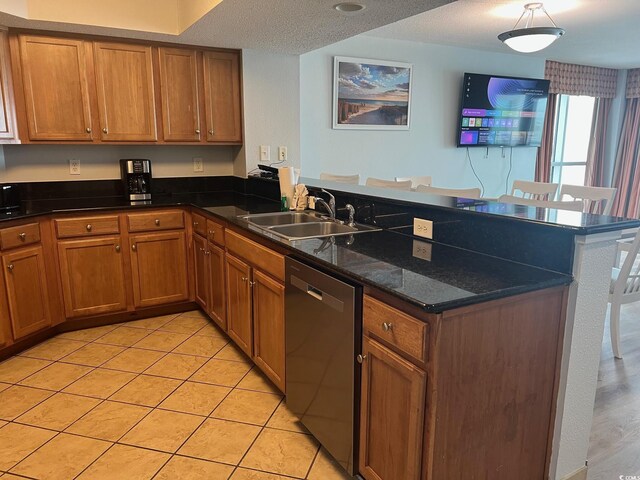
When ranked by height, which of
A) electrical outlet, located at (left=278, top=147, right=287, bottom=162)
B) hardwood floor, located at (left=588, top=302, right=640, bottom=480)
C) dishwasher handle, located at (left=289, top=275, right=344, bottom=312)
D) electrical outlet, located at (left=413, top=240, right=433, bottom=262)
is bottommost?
hardwood floor, located at (left=588, top=302, right=640, bottom=480)

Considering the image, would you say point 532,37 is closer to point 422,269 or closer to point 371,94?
point 371,94

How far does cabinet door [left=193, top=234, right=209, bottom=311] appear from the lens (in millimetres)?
3227

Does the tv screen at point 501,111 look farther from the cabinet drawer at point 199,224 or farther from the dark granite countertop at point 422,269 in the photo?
the dark granite countertop at point 422,269

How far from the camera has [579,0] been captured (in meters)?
3.52

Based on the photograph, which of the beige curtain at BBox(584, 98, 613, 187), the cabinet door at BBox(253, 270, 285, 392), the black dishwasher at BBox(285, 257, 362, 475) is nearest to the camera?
the black dishwasher at BBox(285, 257, 362, 475)

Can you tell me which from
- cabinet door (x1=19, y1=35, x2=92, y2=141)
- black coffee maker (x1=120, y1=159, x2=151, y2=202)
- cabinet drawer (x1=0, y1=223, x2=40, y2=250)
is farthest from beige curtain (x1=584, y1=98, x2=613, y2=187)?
cabinet drawer (x1=0, y1=223, x2=40, y2=250)

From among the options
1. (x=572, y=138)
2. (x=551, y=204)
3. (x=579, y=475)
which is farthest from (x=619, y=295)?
(x=572, y=138)

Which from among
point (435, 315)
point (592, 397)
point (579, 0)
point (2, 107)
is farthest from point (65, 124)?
point (579, 0)

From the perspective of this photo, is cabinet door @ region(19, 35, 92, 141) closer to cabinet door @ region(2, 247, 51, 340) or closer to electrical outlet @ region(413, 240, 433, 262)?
cabinet door @ region(2, 247, 51, 340)

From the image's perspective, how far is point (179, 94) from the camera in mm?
3512

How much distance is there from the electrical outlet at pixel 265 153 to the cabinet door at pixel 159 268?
36.5 inches

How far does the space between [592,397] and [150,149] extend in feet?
11.2

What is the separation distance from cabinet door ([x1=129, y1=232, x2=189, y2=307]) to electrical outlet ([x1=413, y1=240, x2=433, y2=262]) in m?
1.98

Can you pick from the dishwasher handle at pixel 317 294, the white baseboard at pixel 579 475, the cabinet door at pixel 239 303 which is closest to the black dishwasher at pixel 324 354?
the dishwasher handle at pixel 317 294
